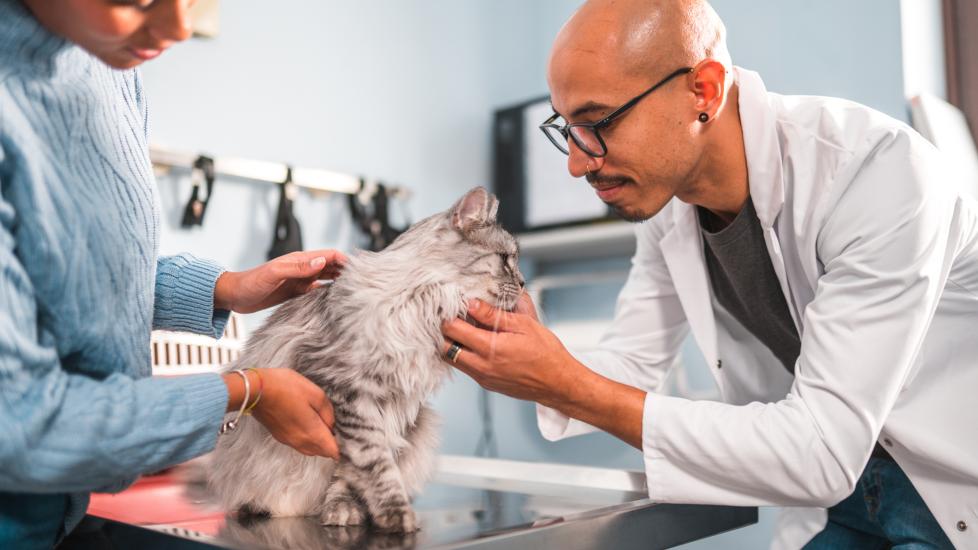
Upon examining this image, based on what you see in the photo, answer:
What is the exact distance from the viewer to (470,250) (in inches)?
51.5

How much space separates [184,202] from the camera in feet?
8.18

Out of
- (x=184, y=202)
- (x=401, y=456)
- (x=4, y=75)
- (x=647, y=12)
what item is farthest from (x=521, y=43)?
(x=4, y=75)

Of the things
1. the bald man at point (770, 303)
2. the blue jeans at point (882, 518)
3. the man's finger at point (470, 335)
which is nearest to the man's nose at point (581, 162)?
the bald man at point (770, 303)

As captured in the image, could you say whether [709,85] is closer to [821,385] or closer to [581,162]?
[581,162]

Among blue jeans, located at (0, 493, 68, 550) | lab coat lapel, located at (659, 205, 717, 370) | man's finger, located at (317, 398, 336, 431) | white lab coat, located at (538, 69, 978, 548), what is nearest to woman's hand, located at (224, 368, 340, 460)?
man's finger, located at (317, 398, 336, 431)

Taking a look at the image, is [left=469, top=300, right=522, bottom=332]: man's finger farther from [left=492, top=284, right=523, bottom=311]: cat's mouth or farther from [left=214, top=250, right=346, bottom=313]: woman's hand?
[left=214, top=250, right=346, bottom=313]: woman's hand

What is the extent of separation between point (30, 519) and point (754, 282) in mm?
1313

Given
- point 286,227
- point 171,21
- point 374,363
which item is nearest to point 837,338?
point 374,363

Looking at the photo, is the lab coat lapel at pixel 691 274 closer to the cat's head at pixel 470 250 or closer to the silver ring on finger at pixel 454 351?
the cat's head at pixel 470 250

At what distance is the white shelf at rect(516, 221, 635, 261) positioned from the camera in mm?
2879

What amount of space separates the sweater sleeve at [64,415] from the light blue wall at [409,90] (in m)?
1.79

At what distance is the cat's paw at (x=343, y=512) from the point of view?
1.01m

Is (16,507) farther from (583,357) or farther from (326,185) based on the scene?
(326,185)

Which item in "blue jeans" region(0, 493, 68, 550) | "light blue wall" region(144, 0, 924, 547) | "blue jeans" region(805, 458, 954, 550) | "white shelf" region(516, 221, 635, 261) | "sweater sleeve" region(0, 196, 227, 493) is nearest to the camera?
"sweater sleeve" region(0, 196, 227, 493)
